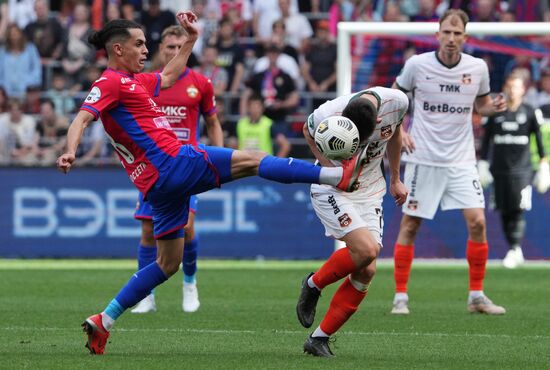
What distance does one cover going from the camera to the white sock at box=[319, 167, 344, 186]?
7.43 metres

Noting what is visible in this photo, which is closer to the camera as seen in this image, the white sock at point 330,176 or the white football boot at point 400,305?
the white sock at point 330,176

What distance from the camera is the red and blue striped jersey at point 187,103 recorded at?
10984 mm

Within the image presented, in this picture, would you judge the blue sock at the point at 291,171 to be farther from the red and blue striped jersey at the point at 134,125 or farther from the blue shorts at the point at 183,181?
the red and blue striped jersey at the point at 134,125

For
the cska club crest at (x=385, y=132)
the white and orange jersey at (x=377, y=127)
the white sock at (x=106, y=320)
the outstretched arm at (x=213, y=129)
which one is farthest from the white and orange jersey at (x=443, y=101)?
the white sock at (x=106, y=320)

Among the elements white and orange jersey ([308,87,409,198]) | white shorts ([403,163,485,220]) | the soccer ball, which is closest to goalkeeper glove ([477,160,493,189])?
white shorts ([403,163,485,220])

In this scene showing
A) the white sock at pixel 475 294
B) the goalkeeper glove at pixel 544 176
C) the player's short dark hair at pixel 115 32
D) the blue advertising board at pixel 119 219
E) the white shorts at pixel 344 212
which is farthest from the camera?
the blue advertising board at pixel 119 219

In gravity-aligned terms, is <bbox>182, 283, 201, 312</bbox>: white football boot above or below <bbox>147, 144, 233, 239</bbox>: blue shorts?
below

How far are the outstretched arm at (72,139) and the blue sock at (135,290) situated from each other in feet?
3.35

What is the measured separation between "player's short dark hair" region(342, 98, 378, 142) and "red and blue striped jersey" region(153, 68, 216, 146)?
3.39 m

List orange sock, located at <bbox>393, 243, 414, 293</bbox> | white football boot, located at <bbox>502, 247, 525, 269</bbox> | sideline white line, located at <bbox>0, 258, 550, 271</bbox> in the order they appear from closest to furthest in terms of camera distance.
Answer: orange sock, located at <bbox>393, 243, 414, 293</bbox> < sideline white line, located at <bbox>0, 258, 550, 271</bbox> < white football boot, located at <bbox>502, 247, 525, 269</bbox>

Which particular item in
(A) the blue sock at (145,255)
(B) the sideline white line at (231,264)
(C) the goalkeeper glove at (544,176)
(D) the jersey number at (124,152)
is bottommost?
(B) the sideline white line at (231,264)

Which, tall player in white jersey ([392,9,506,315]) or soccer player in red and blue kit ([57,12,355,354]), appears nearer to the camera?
soccer player in red and blue kit ([57,12,355,354])

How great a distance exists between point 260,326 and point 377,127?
234cm

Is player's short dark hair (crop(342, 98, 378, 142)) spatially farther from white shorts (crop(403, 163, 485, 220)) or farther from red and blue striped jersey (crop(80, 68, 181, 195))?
white shorts (crop(403, 163, 485, 220))
